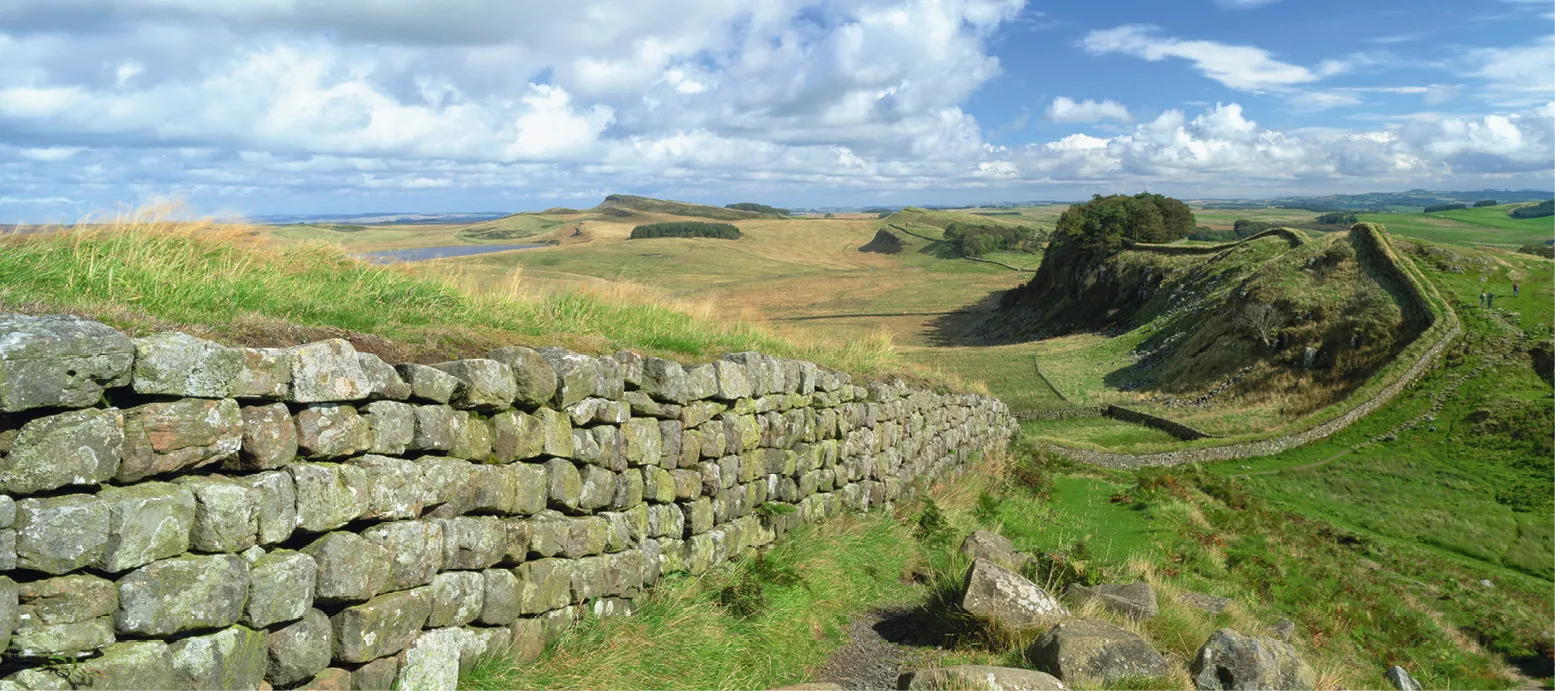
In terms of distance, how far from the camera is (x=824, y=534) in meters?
11.3

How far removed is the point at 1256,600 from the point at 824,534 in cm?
701

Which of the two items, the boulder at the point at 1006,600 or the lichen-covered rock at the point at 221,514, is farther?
the boulder at the point at 1006,600

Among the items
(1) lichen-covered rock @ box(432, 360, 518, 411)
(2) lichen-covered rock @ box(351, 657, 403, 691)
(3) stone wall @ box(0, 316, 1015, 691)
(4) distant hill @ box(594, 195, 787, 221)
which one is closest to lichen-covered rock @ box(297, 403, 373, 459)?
(3) stone wall @ box(0, 316, 1015, 691)

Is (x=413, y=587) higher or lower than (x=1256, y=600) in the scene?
higher

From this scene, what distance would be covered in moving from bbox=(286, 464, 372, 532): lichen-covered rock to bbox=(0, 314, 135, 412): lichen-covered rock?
999mm

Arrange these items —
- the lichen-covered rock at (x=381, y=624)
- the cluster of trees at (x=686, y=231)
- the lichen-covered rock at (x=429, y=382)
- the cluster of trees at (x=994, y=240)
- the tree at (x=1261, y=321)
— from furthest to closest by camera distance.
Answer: the cluster of trees at (x=686, y=231), the cluster of trees at (x=994, y=240), the tree at (x=1261, y=321), the lichen-covered rock at (x=429, y=382), the lichen-covered rock at (x=381, y=624)

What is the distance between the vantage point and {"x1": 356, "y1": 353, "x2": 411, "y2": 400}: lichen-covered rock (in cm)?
530

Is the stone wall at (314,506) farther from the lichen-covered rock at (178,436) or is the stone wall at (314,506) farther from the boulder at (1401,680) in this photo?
the boulder at (1401,680)

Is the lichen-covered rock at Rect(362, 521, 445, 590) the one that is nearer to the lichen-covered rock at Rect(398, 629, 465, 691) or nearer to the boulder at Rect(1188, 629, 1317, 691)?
the lichen-covered rock at Rect(398, 629, 465, 691)

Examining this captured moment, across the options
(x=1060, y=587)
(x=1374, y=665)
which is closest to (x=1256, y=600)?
(x=1374, y=665)

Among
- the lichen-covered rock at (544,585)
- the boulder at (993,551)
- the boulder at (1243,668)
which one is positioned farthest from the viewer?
the boulder at (993,551)

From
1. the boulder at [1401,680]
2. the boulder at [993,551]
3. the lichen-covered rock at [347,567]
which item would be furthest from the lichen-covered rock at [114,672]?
the boulder at [1401,680]

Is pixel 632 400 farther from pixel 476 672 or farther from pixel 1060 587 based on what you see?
pixel 1060 587

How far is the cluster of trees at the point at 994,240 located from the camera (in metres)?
126
